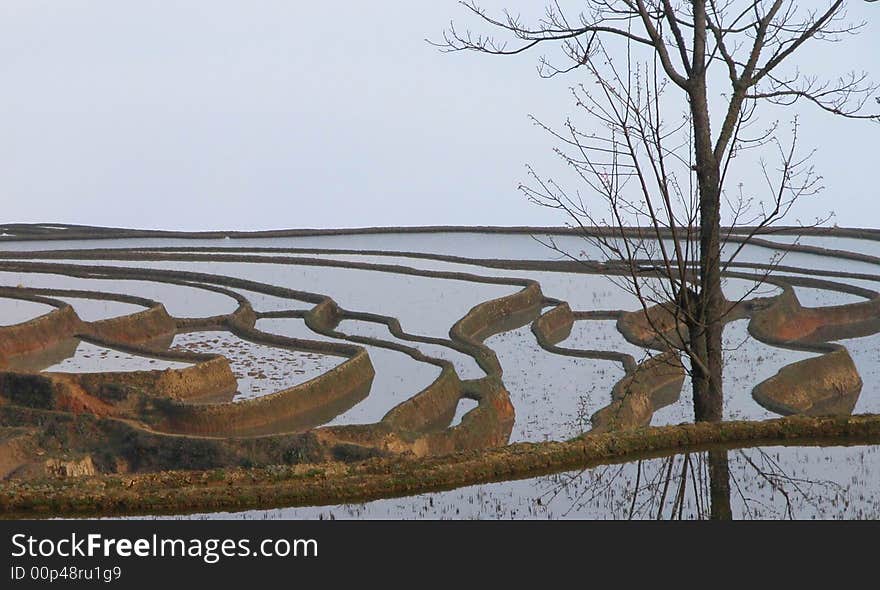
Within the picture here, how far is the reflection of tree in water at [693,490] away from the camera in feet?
32.7

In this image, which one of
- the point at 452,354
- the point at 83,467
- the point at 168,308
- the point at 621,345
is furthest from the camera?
the point at 168,308

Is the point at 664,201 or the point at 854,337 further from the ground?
the point at 664,201

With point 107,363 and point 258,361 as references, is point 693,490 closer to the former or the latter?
point 258,361

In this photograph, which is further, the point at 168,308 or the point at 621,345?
the point at 168,308

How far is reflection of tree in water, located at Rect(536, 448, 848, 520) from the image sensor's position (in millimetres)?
9969

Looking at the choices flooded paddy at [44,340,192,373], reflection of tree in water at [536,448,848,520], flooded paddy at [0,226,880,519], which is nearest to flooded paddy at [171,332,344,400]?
flooded paddy at [0,226,880,519]

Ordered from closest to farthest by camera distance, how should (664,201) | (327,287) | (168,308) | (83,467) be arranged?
Answer: (664,201) → (83,467) → (168,308) → (327,287)

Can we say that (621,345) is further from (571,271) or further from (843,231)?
(843,231)

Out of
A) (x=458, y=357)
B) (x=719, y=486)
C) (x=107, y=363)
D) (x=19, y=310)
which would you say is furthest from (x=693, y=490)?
(x=19, y=310)

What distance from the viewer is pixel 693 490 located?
10.4 meters

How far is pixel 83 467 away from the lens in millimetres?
17594

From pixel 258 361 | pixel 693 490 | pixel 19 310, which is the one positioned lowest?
pixel 693 490

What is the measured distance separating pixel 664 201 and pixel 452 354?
12519mm
